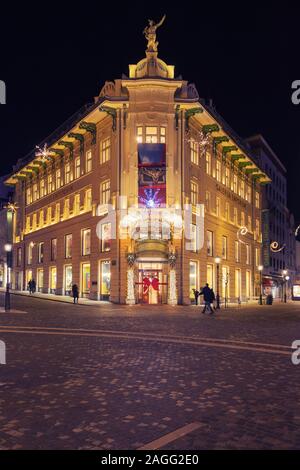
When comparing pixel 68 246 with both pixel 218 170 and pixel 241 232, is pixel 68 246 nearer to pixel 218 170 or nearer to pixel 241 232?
pixel 218 170

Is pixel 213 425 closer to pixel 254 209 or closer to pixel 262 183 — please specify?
pixel 254 209

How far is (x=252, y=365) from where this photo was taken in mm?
9984

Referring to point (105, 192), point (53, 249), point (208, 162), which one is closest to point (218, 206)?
point (208, 162)

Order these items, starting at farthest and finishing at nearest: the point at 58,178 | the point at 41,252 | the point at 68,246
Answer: the point at 41,252 < the point at 58,178 < the point at 68,246

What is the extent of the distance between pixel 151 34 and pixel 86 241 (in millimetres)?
17963

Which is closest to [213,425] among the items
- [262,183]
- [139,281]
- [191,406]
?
[191,406]

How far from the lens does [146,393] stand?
7344 millimetres

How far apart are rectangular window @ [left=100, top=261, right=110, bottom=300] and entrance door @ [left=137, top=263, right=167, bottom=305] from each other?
10.2 ft

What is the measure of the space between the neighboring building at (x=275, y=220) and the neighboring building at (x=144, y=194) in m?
13.9

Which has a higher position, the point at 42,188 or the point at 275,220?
the point at 42,188

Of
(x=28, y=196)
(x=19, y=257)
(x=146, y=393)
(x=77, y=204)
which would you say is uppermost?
(x=28, y=196)

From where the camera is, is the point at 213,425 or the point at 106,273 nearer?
the point at 213,425

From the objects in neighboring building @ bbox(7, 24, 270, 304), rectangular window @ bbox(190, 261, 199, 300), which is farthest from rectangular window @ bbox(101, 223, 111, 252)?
rectangular window @ bbox(190, 261, 199, 300)
